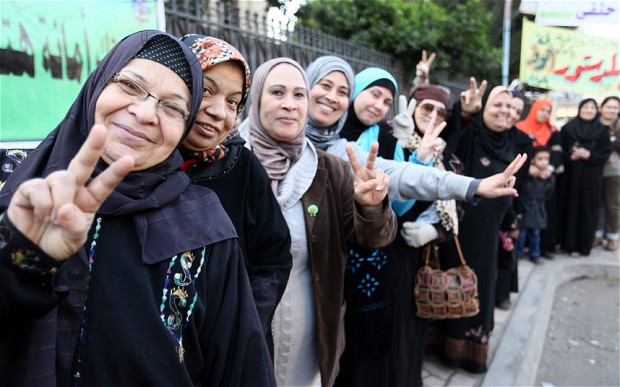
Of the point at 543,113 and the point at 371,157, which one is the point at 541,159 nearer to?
the point at 543,113

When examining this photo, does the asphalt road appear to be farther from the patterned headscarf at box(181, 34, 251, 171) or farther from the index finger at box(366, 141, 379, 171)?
the patterned headscarf at box(181, 34, 251, 171)

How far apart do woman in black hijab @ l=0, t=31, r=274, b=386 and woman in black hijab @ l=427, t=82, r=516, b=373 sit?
2229 mm

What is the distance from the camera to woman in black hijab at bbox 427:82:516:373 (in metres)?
2.97

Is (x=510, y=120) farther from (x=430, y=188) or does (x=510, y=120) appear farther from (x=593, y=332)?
(x=593, y=332)

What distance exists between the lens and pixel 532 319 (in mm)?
3906

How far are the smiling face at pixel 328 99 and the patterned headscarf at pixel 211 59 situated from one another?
27.6 inches

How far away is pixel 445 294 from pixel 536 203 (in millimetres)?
3784

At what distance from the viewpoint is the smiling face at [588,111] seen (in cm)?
574

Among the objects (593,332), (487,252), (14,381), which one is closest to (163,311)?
(14,381)

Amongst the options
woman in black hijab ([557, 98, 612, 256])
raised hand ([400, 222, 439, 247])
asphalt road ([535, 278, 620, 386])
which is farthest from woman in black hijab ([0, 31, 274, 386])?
woman in black hijab ([557, 98, 612, 256])

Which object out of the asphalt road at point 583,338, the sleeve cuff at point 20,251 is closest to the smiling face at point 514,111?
the asphalt road at point 583,338

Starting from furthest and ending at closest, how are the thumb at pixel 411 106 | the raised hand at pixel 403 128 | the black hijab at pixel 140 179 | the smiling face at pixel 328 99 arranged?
1. the thumb at pixel 411 106
2. the raised hand at pixel 403 128
3. the smiling face at pixel 328 99
4. the black hijab at pixel 140 179

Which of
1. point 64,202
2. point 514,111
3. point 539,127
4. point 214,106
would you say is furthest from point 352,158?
point 539,127

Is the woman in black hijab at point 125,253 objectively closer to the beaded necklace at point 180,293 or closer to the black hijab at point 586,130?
the beaded necklace at point 180,293
